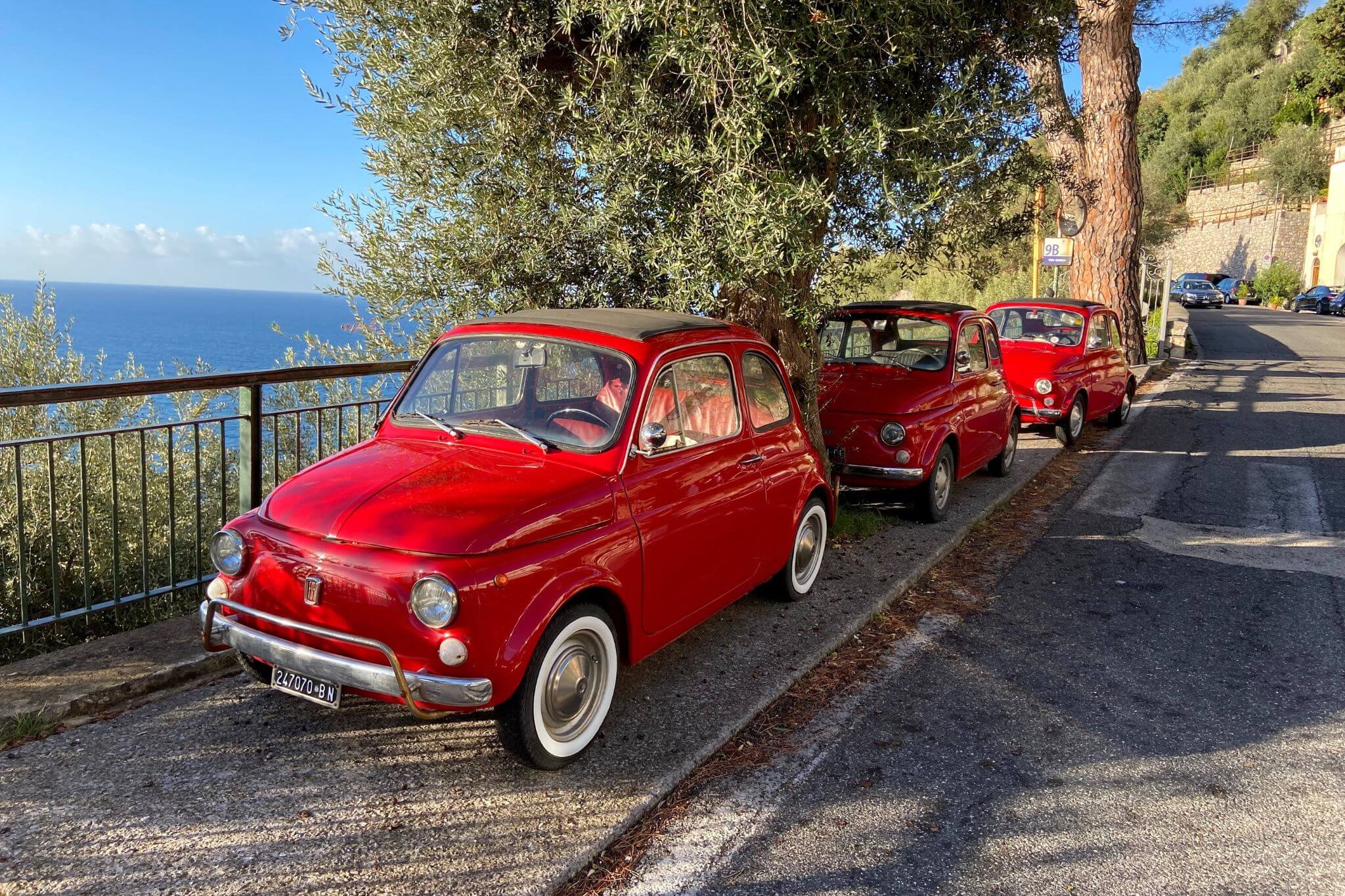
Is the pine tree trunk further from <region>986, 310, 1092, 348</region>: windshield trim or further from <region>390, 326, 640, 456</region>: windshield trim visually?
<region>390, 326, 640, 456</region>: windshield trim

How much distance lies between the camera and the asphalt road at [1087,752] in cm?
322

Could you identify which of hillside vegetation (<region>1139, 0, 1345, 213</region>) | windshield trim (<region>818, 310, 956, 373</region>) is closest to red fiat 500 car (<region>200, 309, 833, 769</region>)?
windshield trim (<region>818, 310, 956, 373</region>)

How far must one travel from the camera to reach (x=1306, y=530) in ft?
Result: 26.1

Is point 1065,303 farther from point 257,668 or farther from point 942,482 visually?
point 257,668

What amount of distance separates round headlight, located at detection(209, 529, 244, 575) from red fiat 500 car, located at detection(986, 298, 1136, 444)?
9.44 m

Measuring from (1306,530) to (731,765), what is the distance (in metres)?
6.68

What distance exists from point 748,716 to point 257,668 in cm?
214

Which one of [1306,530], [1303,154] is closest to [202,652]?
[1306,530]

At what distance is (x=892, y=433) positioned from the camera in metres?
7.38

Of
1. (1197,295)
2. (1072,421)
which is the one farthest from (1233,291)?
(1072,421)

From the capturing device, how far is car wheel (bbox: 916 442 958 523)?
7.62 metres


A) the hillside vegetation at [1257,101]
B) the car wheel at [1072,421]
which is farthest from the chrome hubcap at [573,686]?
the hillside vegetation at [1257,101]

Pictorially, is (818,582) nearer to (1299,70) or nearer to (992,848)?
(992,848)

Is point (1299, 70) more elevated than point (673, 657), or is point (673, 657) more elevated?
point (1299, 70)
